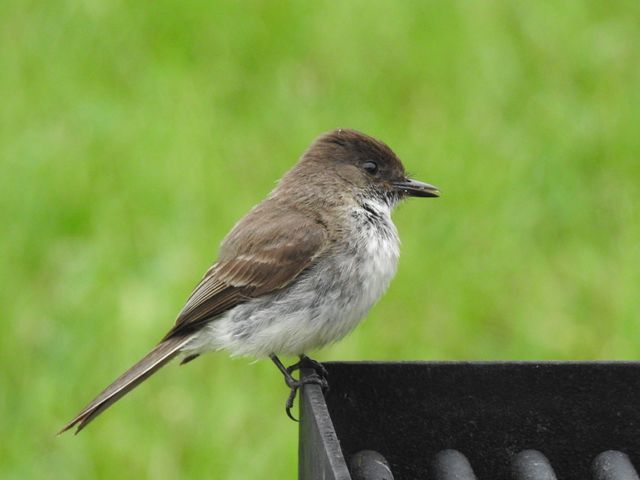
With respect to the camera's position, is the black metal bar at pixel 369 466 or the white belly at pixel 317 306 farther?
the white belly at pixel 317 306

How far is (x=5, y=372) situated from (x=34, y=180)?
1.49 meters

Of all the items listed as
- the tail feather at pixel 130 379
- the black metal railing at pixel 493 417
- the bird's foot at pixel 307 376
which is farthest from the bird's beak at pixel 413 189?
the black metal railing at pixel 493 417

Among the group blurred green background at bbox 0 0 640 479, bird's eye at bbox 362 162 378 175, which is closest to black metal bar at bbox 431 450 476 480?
bird's eye at bbox 362 162 378 175

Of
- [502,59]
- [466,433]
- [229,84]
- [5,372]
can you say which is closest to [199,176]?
[229,84]

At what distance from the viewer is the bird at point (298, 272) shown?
15.3 feet

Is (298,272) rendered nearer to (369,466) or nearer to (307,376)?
(307,376)

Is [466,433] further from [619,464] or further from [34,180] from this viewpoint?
[34,180]

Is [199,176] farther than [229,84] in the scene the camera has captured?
No

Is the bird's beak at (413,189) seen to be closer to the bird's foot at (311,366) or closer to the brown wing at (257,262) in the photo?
the brown wing at (257,262)

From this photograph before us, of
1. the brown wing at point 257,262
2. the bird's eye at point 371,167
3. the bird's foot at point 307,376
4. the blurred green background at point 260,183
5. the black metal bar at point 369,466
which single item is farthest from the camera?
the blurred green background at point 260,183

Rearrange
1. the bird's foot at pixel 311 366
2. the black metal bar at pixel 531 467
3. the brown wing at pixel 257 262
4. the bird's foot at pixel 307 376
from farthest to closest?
the brown wing at pixel 257 262, the bird's foot at pixel 311 366, the bird's foot at pixel 307 376, the black metal bar at pixel 531 467

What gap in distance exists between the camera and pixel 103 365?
637 centimetres

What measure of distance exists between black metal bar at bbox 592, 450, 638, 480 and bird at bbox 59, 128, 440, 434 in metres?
1.22

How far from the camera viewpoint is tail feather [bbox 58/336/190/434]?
434 cm
